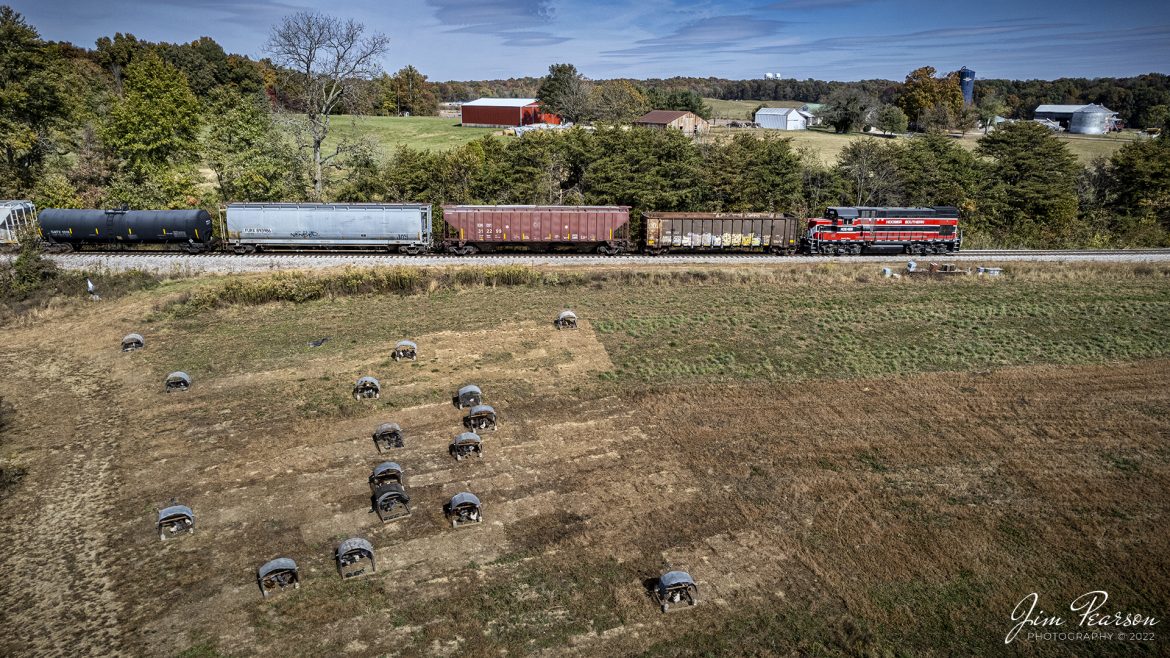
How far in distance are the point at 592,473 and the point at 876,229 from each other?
106 feet

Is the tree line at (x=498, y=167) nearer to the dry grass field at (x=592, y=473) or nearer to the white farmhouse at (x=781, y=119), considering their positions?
the dry grass field at (x=592, y=473)

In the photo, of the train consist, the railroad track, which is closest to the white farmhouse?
the railroad track

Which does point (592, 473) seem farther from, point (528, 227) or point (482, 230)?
point (482, 230)

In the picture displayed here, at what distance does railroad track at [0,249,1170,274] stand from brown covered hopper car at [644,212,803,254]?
650 mm

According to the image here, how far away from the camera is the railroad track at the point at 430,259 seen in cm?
3941

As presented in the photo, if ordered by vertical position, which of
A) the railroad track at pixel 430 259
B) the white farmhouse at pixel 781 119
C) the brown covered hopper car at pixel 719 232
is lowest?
the railroad track at pixel 430 259

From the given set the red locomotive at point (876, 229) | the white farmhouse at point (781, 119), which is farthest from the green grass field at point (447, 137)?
the red locomotive at point (876, 229)

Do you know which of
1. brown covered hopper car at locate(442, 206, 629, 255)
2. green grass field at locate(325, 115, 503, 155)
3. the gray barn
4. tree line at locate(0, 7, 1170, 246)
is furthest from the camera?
the gray barn

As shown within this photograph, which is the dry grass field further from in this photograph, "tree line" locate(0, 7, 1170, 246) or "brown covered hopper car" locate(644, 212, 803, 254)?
"tree line" locate(0, 7, 1170, 246)

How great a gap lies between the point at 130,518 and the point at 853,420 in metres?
21.5

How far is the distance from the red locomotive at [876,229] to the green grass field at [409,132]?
153ft

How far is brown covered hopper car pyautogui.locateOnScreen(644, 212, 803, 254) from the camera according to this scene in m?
43.4

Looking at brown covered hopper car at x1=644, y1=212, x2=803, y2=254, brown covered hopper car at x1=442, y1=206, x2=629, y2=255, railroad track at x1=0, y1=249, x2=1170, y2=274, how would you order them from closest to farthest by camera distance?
railroad track at x1=0, y1=249, x2=1170, y2=274
brown covered hopper car at x1=442, y1=206, x2=629, y2=255
brown covered hopper car at x1=644, y1=212, x2=803, y2=254

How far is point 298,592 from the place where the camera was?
1522 centimetres
